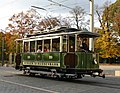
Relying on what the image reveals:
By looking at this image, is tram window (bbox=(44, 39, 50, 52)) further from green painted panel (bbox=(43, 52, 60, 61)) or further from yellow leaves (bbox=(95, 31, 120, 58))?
yellow leaves (bbox=(95, 31, 120, 58))

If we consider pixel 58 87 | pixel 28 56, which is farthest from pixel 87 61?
pixel 28 56

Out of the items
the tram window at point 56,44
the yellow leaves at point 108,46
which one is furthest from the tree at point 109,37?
the tram window at point 56,44

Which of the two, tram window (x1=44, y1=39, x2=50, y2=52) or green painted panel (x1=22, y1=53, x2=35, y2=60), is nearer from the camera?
tram window (x1=44, y1=39, x2=50, y2=52)

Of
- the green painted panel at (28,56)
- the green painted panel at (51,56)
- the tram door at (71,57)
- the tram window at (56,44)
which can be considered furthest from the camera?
the green painted panel at (28,56)

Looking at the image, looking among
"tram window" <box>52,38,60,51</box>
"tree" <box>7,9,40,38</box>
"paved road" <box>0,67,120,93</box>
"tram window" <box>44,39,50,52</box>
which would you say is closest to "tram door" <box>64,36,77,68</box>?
"tram window" <box>52,38,60,51</box>

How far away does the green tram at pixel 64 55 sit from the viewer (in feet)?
58.7

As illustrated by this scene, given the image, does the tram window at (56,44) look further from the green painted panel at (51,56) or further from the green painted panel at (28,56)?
the green painted panel at (28,56)

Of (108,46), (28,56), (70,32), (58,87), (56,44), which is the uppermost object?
(108,46)

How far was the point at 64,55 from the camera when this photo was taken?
1820 centimetres

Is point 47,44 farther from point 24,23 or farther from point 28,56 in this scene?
point 24,23

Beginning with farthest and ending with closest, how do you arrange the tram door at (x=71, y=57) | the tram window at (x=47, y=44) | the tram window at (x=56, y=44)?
the tram window at (x=47, y=44), the tram window at (x=56, y=44), the tram door at (x=71, y=57)

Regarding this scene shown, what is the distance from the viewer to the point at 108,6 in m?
64.1

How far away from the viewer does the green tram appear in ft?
58.7

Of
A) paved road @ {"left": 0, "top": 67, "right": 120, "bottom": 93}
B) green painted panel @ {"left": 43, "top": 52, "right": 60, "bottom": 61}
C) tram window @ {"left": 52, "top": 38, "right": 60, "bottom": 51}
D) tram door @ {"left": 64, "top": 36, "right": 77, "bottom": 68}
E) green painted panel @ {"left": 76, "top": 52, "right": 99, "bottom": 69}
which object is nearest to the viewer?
paved road @ {"left": 0, "top": 67, "right": 120, "bottom": 93}
